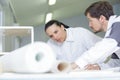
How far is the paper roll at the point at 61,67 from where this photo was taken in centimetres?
93

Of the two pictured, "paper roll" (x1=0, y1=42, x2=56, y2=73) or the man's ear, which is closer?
"paper roll" (x1=0, y1=42, x2=56, y2=73)

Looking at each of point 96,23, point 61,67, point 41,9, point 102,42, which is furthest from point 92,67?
point 41,9

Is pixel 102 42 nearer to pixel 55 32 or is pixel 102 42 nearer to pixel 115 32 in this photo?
pixel 115 32

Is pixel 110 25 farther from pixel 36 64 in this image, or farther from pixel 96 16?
pixel 36 64

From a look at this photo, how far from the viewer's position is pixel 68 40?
2.26 m

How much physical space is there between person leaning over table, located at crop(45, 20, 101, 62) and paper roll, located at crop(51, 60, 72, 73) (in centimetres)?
119

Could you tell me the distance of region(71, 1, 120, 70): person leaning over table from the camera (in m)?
1.35

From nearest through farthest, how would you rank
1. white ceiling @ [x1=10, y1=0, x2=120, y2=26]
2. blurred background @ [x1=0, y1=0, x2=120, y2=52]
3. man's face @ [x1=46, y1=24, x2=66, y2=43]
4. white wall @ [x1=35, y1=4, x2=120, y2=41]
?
man's face @ [x1=46, y1=24, x2=66, y2=43] < blurred background @ [x1=0, y1=0, x2=120, y2=52] < white ceiling @ [x1=10, y1=0, x2=120, y2=26] < white wall @ [x1=35, y1=4, x2=120, y2=41]

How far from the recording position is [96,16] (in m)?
1.69

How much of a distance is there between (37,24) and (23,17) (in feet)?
4.96

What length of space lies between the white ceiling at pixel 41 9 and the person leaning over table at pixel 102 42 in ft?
12.6

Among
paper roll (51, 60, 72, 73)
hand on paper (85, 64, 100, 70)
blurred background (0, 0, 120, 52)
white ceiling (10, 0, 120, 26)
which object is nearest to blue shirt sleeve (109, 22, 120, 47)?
hand on paper (85, 64, 100, 70)

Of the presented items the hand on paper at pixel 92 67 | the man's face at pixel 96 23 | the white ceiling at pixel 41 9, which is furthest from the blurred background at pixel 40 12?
the hand on paper at pixel 92 67

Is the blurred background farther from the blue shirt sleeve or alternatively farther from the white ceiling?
the blue shirt sleeve
